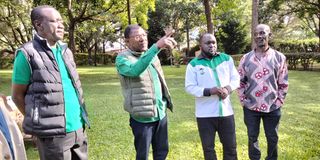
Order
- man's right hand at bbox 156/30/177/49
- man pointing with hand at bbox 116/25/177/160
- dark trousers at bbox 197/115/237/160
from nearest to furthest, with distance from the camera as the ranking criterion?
1. man's right hand at bbox 156/30/177/49
2. man pointing with hand at bbox 116/25/177/160
3. dark trousers at bbox 197/115/237/160

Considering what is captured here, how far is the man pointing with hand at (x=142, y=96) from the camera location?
10.8ft

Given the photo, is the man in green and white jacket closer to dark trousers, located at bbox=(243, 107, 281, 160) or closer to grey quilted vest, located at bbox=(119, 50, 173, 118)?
dark trousers, located at bbox=(243, 107, 281, 160)

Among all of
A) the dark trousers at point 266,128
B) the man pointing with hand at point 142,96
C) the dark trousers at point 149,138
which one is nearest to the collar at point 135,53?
the man pointing with hand at point 142,96

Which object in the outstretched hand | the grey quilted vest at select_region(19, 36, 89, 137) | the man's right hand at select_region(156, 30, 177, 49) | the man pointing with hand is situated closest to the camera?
the grey quilted vest at select_region(19, 36, 89, 137)

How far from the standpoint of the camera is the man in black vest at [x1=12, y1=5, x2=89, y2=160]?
2570 mm

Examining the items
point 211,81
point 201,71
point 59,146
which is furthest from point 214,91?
point 59,146

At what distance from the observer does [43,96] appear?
8.44ft

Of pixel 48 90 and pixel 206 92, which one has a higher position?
pixel 48 90

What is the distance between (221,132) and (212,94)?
428mm

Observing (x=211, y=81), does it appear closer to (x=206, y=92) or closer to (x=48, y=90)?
(x=206, y=92)

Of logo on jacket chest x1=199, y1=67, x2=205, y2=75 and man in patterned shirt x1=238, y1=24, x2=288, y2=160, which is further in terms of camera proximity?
man in patterned shirt x1=238, y1=24, x2=288, y2=160

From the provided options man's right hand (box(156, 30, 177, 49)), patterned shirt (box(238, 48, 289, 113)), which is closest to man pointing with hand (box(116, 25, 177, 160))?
man's right hand (box(156, 30, 177, 49))

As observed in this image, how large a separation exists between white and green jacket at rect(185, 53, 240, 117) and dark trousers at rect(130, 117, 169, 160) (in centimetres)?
48

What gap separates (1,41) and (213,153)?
3054cm
